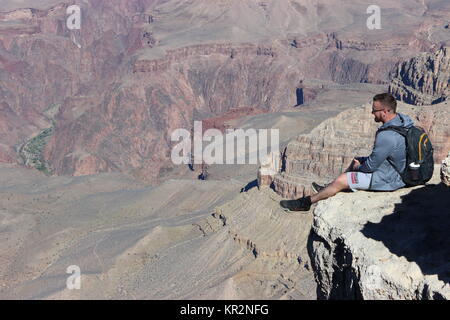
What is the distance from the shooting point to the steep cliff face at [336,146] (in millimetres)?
47219

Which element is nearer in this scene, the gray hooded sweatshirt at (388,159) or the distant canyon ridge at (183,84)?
the gray hooded sweatshirt at (388,159)

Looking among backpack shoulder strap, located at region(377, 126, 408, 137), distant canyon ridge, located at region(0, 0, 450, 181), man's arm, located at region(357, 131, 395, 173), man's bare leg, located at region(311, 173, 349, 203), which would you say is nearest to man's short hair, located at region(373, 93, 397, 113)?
backpack shoulder strap, located at region(377, 126, 408, 137)

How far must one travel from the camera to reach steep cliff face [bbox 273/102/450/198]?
47219 mm

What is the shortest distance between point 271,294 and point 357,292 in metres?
25.5

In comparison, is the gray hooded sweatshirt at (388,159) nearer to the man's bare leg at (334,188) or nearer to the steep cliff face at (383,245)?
the steep cliff face at (383,245)

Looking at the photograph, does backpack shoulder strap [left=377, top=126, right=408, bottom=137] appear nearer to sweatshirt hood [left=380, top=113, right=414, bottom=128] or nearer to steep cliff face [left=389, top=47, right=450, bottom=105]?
sweatshirt hood [left=380, top=113, right=414, bottom=128]

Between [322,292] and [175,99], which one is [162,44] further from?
[322,292]

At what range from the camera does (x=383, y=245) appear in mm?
10914

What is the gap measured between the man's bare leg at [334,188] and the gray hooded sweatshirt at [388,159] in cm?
44

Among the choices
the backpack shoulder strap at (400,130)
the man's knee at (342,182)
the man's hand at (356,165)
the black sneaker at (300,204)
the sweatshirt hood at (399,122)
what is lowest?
the black sneaker at (300,204)

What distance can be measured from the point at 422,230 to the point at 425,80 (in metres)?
84.6

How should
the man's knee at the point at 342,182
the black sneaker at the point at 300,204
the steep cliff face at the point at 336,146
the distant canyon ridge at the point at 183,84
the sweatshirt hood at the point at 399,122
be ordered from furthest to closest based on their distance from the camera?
1. the distant canyon ridge at the point at 183,84
2. the steep cliff face at the point at 336,146
3. the black sneaker at the point at 300,204
4. the man's knee at the point at 342,182
5. the sweatshirt hood at the point at 399,122

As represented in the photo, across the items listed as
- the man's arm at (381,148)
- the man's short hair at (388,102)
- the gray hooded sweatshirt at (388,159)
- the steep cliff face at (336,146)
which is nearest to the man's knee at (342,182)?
the gray hooded sweatshirt at (388,159)

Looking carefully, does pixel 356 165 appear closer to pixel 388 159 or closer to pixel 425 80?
pixel 388 159
